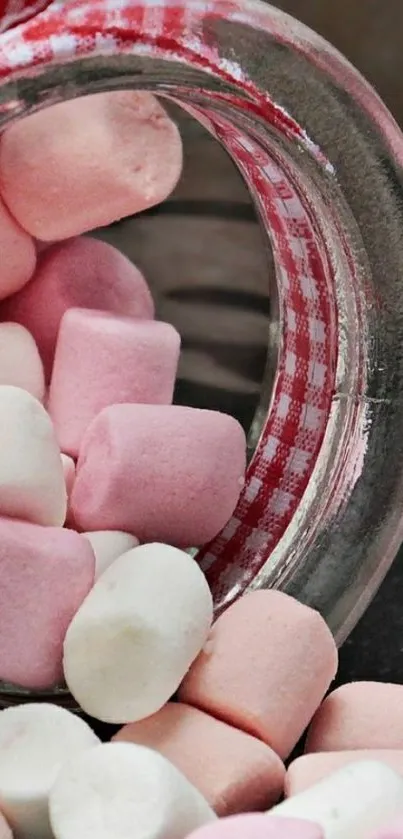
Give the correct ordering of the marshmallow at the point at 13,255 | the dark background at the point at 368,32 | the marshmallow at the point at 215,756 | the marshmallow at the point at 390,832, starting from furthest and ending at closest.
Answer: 1. the dark background at the point at 368,32
2. the marshmallow at the point at 13,255
3. the marshmallow at the point at 215,756
4. the marshmallow at the point at 390,832

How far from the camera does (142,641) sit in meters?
0.47

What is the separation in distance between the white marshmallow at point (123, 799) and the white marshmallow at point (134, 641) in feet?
0.22

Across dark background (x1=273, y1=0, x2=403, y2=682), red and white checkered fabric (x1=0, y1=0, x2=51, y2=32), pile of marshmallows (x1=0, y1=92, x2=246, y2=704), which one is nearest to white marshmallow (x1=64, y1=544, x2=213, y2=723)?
pile of marshmallows (x1=0, y1=92, x2=246, y2=704)

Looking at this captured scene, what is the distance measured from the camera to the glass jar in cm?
43

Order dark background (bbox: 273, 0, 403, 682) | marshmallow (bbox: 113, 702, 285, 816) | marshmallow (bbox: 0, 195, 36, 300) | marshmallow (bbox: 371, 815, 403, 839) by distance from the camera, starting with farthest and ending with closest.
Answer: dark background (bbox: 273, 0, 403, 682) → marshmallow (bbox: 0, 195, 36, 300) → marshmallow (bbox: 113, 702, 285, 816) → marshmallow (bbox: 371, 815, 403, 839)

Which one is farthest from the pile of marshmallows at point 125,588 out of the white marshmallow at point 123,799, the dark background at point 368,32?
the dark background at point 368,32

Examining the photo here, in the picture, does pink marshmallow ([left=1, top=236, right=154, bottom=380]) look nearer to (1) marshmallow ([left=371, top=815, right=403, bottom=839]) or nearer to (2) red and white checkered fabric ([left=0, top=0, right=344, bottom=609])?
(2) red and white checkered fabric ([left=0, top=0, right=344, bottom=609])

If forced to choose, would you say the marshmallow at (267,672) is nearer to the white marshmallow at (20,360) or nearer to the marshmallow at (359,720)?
the marshmallow at (359,720)

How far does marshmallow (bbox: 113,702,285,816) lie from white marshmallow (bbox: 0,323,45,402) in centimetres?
18

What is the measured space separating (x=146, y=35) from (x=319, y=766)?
29 cm

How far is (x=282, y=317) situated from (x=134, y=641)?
252mm

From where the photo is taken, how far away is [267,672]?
1.59 ft

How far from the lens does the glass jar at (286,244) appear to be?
17.1 inches

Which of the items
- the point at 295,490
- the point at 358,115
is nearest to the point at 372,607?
the point at 295,490
